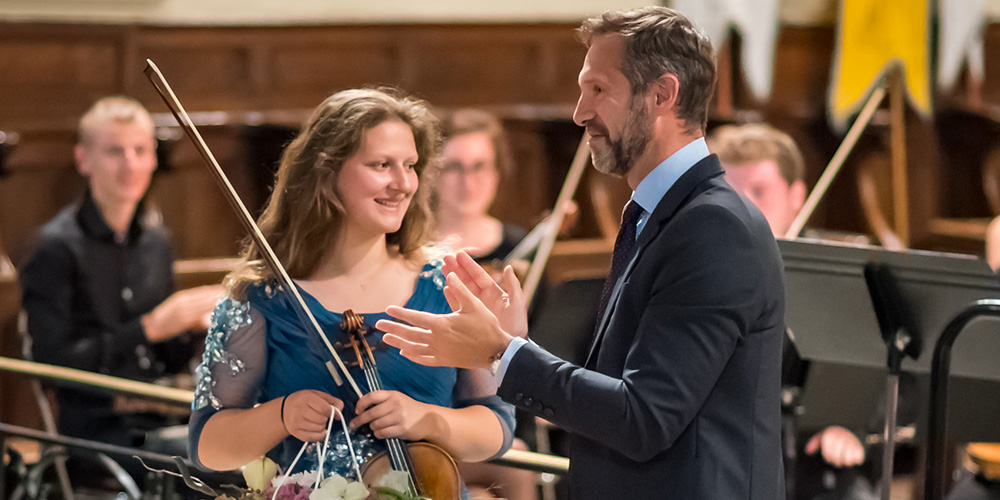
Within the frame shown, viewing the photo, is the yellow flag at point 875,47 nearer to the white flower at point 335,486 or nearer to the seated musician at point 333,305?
the seated musician at point 333,305

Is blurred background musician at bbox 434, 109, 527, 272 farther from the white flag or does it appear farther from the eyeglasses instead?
the white flag

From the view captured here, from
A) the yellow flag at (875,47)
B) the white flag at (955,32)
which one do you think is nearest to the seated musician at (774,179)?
the yellow flag at (875,47)

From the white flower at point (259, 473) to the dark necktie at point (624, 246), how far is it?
1.79 feet

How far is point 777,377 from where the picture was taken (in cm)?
160

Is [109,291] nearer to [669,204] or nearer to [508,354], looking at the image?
[508,354]

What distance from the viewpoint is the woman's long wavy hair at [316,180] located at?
1.89 m

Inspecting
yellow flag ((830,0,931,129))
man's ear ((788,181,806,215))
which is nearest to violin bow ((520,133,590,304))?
man's ear ((788,181,806,215))

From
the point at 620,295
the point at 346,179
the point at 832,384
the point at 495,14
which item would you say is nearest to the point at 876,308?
the point at 832,384

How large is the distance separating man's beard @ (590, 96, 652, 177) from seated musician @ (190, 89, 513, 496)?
441 millimetres

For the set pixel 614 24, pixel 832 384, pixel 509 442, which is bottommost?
pixel 832 384

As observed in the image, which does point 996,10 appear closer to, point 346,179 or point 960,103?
point 960,103

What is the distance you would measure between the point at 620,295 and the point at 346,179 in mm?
586

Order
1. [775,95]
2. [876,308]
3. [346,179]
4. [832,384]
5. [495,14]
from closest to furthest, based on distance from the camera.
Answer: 1. [346,179]
2. [876,308]
3. [832,384]
4. [495,14]
5. [775,95]

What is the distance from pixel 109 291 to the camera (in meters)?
3.81
